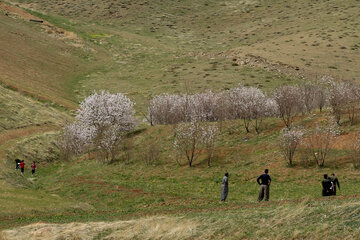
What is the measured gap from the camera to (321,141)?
147ft

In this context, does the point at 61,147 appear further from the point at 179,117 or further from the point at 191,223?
the point at 191,223

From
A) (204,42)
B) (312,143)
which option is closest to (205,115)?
(312,143)

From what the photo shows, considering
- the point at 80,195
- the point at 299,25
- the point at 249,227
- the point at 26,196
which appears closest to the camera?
the point at 249,227

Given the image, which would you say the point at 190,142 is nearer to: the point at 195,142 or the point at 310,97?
the point at 195,142

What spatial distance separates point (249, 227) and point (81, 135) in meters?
48.1

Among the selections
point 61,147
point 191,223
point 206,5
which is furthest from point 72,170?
point 206,5

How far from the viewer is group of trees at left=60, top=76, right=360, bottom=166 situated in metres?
50.7

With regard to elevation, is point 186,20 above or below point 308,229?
above

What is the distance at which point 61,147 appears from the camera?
64.9 metres

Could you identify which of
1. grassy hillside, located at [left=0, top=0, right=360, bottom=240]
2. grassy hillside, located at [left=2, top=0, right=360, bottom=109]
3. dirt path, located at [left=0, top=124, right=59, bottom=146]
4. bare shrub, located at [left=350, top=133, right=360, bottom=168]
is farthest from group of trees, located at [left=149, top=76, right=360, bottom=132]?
grassy hillside, located at [left=2, top=0, right=360, bottom=109]

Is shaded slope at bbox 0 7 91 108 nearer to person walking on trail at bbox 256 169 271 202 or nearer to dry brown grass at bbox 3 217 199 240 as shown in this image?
dry brown grass at bbox 3 217 199 240

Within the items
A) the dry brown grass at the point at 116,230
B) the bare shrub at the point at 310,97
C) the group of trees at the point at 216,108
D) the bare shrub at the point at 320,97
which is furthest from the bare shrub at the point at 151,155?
the dry brown grass at the point at 116,230

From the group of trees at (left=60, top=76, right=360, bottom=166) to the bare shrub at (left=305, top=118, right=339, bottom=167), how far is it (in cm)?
9

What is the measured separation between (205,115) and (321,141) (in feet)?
95.8
